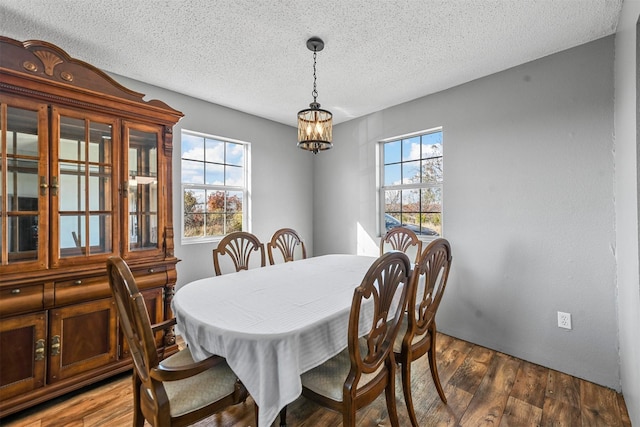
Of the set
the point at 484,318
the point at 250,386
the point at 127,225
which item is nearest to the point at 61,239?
the point at 127,225

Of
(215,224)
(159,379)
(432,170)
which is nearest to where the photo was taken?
(159,379)

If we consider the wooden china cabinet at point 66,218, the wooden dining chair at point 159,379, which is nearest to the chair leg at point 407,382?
the wooden dining chair at point 159,379

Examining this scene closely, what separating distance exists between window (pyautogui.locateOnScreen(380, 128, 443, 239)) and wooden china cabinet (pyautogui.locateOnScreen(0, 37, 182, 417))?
2498 millimetres

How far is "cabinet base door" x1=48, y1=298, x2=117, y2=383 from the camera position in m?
1.88

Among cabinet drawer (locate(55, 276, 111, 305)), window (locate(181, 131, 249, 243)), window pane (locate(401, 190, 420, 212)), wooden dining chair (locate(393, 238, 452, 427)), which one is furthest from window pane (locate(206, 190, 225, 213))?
wooden dining chair (locate(393, 238, 452, 427))

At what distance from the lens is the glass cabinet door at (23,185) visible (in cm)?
175

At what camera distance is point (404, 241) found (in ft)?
9.79

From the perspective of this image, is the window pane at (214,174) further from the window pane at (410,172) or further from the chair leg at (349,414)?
the chair leg at (349,414)

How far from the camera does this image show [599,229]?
209cm

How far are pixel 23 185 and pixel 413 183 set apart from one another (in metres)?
3.34

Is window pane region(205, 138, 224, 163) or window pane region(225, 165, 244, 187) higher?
window pane region(205, 138, 224, 163)

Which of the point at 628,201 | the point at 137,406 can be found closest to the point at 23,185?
the point at 137,406

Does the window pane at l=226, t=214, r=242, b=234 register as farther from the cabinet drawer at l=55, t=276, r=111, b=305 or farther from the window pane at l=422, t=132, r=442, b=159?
the window pane at l=422, t=132, r=442, b=159

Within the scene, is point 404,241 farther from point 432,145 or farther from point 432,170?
point 432,145
